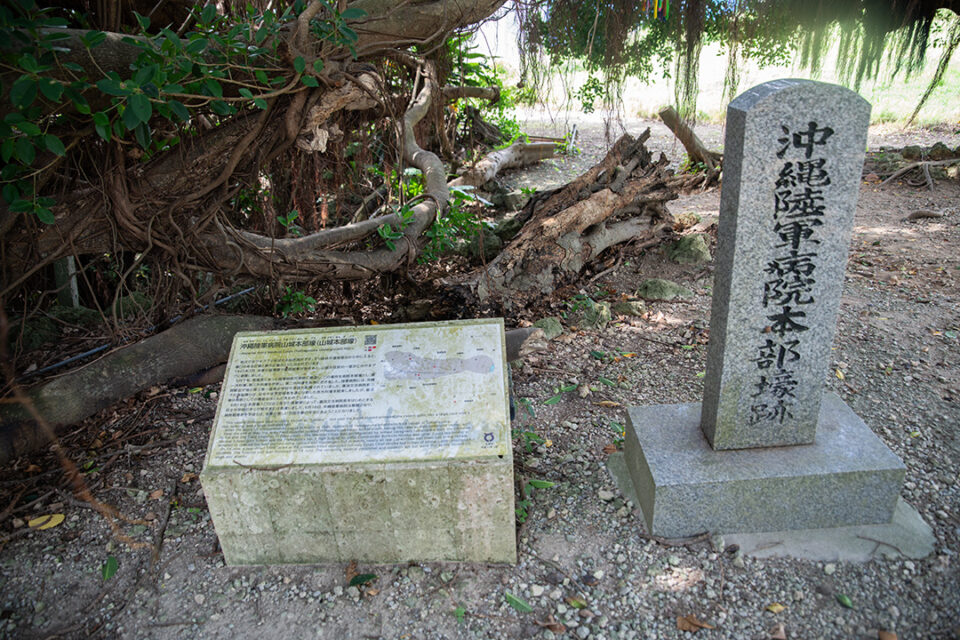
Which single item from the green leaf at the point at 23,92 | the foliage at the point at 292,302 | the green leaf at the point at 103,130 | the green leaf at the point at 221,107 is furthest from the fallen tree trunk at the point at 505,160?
the green leaf at the point at 23,92

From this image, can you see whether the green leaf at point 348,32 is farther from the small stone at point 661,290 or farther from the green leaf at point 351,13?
the small stone at point 661,290

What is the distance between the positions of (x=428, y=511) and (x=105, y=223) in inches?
86.7

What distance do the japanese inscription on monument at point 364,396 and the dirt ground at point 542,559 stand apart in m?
0.55

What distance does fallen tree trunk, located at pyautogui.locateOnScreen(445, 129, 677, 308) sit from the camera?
14.6 feet

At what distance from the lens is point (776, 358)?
2385 mm

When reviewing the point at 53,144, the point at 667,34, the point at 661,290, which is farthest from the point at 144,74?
the point at 661,290

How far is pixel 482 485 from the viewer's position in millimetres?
2232

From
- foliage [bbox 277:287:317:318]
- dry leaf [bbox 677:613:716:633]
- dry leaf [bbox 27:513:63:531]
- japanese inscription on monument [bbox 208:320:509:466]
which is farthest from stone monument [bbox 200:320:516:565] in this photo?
foliage [bbox 277:287:317:318]

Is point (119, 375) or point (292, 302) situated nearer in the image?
point (119, 375)

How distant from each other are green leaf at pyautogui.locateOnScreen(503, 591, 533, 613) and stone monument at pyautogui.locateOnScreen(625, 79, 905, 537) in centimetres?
64

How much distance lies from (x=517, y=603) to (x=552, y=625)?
15cm

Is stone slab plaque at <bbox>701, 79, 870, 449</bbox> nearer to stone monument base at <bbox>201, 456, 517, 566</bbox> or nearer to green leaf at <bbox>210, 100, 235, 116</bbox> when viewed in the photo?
stone monument base at <bbox>201, 456, 517, 566</bbox>

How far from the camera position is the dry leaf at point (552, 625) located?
2.15 metres

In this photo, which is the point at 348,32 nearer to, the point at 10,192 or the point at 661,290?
the point at 10,192
